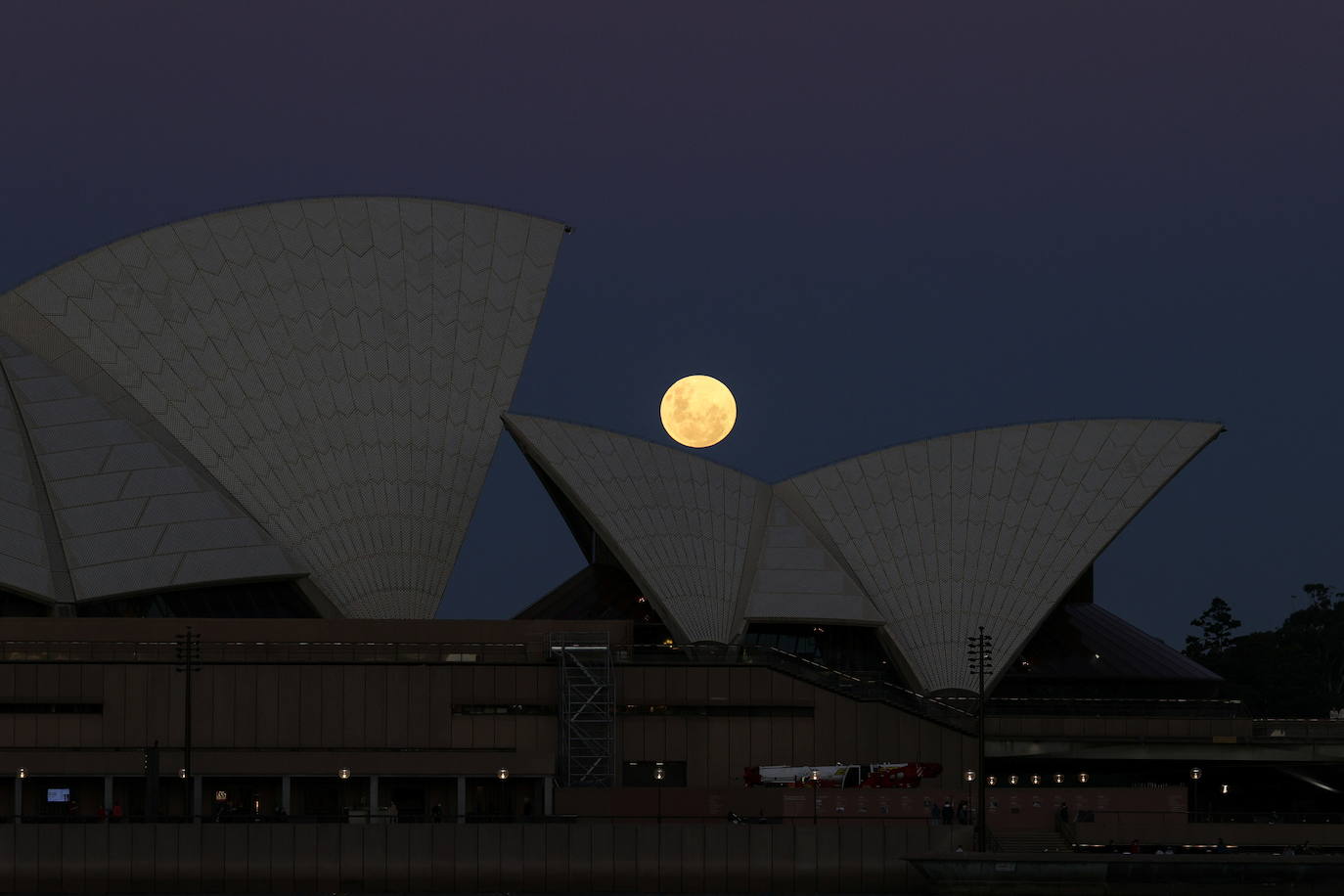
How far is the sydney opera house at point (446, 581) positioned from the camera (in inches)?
2298

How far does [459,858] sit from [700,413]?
3125 cm

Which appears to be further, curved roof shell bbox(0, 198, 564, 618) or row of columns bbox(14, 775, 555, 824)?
curved roof shell bbox(0, 198, 564, 618)

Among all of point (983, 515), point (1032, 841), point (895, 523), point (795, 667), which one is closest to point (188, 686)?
point (795, 667)

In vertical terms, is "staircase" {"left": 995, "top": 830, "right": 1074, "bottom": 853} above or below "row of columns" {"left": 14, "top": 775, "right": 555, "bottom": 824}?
below

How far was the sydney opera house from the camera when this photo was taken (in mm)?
58375

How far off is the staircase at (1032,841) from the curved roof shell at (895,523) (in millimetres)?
11951

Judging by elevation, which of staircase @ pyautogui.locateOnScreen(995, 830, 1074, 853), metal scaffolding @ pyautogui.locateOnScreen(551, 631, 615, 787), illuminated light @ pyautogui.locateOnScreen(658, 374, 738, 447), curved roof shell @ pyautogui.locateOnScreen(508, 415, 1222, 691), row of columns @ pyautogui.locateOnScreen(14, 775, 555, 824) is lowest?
staircase @ pyautogui.locateOnScreen(995, 830, 1074, 853)

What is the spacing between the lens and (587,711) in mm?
59844

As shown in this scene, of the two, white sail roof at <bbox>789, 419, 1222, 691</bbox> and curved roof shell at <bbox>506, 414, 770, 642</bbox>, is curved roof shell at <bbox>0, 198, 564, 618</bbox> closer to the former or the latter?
curved roof shell at <bbox>506, 414, 770, 642</bbox>

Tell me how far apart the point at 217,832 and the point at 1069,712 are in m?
30.6

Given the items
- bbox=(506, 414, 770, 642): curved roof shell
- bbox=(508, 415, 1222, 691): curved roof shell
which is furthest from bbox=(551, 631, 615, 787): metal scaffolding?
bbox=(508, 415, 1222, 691): curved roof shell

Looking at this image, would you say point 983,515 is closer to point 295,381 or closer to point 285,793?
point 295,381

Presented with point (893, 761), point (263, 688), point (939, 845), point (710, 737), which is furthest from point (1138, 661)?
point (263, 688)

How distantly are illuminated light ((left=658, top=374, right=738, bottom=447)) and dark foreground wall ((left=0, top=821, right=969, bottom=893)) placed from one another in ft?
96.0
